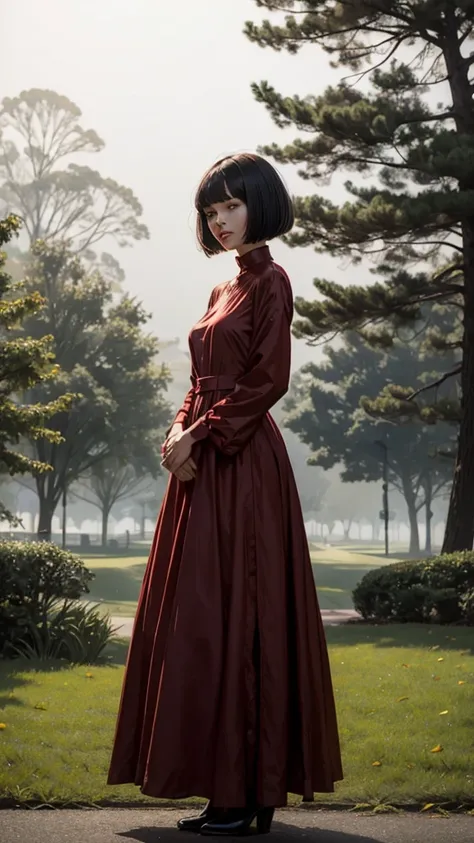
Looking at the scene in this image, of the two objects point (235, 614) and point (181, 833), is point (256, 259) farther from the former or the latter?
point (181, 833)

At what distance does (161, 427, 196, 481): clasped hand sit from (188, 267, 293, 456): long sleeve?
3 cm

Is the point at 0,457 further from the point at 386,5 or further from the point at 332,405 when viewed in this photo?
the point at 332,405

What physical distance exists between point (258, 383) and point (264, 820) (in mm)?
1378

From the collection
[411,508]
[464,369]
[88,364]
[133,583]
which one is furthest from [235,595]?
[411,508]

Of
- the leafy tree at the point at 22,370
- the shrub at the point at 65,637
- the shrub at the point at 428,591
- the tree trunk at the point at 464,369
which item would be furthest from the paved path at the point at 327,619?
the shrub at the point at 65,637

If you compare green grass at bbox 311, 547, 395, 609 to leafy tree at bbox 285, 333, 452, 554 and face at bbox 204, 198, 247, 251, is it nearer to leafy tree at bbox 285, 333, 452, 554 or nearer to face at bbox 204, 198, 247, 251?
leafy tree at bbox 285, 333, 452, 554

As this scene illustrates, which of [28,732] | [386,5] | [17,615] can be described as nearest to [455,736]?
[28,732]

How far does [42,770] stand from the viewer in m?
4.40

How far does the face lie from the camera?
3541 mm

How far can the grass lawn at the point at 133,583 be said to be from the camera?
73.4 ft

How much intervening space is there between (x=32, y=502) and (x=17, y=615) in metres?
67.9

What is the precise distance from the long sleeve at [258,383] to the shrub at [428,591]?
8933 millimetres

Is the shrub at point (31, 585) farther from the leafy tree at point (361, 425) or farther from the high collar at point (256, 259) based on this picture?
the leafy tree at point (361, 425)

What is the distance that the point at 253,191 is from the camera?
3506mm
